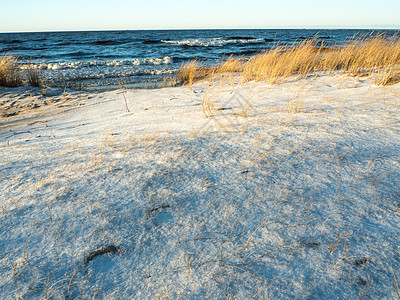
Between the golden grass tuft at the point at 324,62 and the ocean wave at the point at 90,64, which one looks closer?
the golden grass tuft at the point at 324,62

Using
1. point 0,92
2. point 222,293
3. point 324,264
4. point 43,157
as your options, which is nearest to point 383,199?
point 324,264

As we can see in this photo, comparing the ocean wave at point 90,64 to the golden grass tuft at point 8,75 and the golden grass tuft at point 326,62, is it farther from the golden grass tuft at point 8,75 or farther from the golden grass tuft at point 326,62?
the golden grass tuft at point 326,62

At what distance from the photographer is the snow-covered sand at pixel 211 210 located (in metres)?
1.15

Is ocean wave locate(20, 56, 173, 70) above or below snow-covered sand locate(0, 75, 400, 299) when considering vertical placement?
above

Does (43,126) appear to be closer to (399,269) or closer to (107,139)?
(107,139)


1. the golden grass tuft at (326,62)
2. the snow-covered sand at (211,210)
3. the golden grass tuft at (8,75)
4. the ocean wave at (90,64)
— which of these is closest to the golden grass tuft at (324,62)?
the golden grass tuft at (326,62)

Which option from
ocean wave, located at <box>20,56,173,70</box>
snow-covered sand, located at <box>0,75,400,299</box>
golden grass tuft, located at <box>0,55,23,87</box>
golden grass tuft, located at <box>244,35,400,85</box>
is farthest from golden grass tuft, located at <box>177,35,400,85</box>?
ocean wave, located at <box>20,56,173,70</box>

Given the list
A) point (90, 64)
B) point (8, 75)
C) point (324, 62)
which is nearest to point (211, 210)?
point (324, 62)

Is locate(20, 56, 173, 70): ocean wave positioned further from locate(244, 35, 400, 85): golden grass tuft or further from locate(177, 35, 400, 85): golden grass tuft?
locate(244, 35, 400, 85): golden grass tuft

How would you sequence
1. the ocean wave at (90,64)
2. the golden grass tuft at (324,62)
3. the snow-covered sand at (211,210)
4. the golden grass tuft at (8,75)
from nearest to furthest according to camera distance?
the snow-covered sand at (211,210) → the golden grass tuft at (324,62) → the golden grass tuft at (8,75) → the ocean wave at (90,64)

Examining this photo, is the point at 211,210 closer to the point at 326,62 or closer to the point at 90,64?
the point at 326,62

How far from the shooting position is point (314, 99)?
3674 mm

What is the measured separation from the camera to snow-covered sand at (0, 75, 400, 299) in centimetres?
115

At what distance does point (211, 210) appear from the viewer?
161 cm
